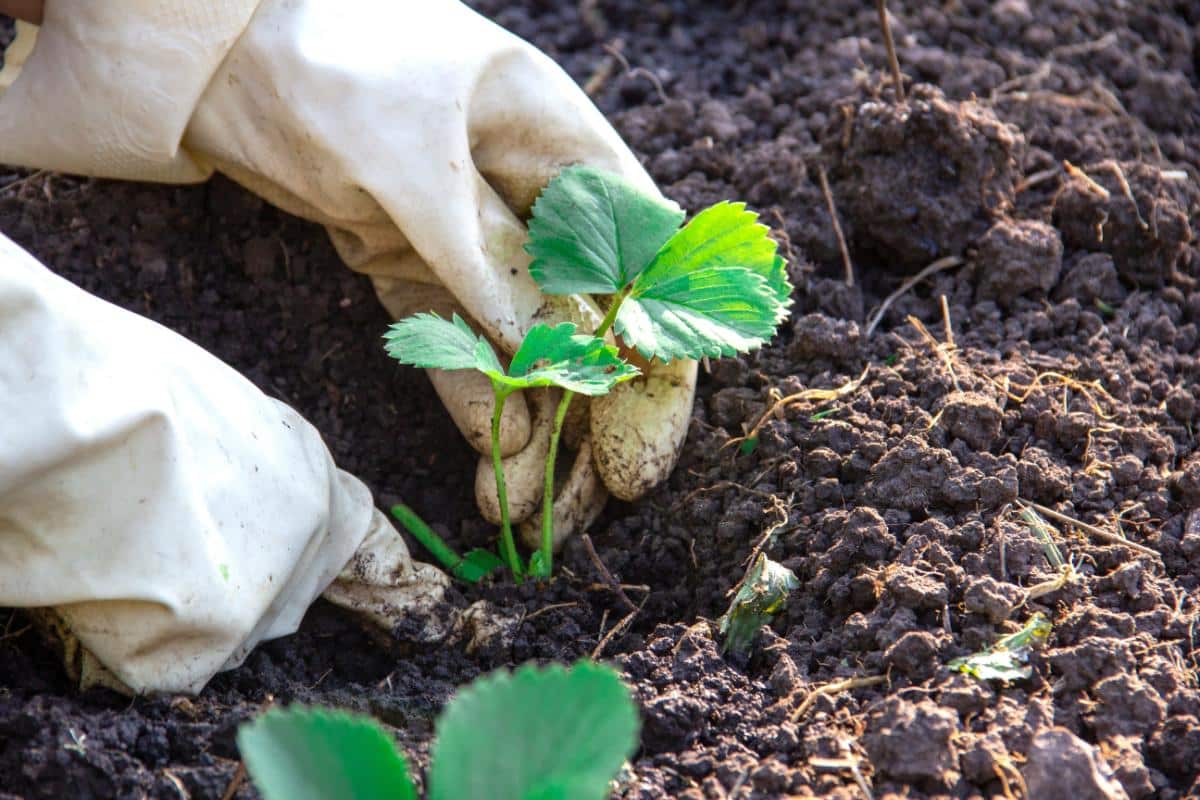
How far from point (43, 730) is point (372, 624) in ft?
1.48

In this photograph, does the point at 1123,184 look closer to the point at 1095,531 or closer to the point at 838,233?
the point at 838,233

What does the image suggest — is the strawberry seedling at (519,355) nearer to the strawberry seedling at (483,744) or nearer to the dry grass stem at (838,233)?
the strawberry seedling at (483,744)

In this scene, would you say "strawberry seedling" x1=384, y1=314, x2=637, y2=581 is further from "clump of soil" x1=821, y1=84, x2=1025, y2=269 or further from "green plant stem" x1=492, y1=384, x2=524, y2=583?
"clump of soil" x1=821, y1=84, x2=1025, y2=269

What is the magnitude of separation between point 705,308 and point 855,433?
292 mm

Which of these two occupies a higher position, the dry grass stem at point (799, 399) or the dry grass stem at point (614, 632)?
the dry grass stem at point (799, 399)

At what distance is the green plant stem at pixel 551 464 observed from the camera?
152 cm

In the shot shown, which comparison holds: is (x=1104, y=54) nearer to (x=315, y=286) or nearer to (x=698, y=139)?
(x=698, y=139)

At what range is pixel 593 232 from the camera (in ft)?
5.11

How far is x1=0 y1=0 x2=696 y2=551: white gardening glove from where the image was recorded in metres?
1.54

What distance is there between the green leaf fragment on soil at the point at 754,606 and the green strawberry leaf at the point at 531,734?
0.53 metres

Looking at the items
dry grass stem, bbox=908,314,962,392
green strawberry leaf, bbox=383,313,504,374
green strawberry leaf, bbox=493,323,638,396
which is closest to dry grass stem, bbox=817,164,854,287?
dry grass stem, bbox=908,314,962,392

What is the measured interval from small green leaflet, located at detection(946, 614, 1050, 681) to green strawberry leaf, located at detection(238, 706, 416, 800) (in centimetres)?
69

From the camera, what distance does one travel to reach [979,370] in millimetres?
1744

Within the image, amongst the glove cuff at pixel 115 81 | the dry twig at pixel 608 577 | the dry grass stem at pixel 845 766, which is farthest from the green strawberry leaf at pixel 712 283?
the glove cuff at pixel 115 81
